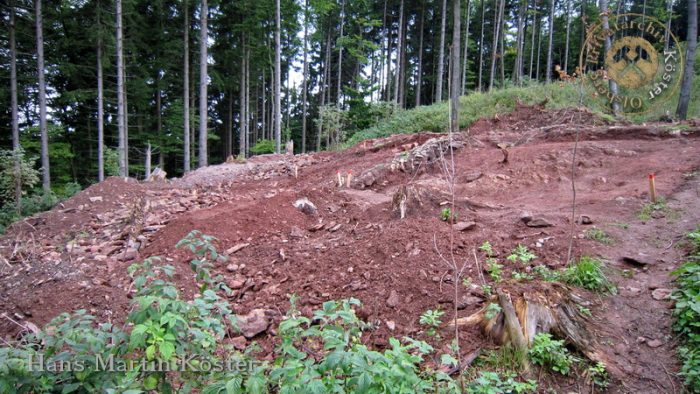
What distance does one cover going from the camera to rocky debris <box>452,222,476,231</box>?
13.9ft

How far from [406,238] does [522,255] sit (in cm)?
117

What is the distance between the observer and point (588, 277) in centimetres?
318

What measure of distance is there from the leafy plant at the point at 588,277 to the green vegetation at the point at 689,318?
45 centimetres

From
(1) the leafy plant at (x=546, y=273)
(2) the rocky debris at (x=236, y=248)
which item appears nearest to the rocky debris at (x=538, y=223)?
(1) the leafy plant at (x=546, y=273)

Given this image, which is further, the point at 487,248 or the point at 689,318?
the point at 487,248

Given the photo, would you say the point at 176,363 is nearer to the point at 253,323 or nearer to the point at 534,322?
the point at 253,323

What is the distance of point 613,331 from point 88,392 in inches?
134

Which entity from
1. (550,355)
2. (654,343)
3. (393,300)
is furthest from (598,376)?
(393,300)

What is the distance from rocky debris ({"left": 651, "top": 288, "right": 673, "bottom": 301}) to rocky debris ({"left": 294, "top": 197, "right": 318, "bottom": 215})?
4.31 m

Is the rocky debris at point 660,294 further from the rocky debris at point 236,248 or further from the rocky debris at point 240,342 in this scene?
the rocky debris at point 236,248

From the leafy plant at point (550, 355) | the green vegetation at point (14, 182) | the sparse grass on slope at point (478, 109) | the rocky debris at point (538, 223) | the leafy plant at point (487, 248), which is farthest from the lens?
the sparse grass on slope at point (478, 109)

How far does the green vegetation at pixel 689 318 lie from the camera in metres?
2.24

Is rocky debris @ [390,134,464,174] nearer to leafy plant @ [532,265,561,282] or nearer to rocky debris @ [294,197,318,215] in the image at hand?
rocky debris @ [294,197,318,215]

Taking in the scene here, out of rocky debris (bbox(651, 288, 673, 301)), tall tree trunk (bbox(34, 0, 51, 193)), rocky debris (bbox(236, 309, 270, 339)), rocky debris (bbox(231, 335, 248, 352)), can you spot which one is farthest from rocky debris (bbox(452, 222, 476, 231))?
tall tree trunk (bbox(34, 0, 51, 193))
